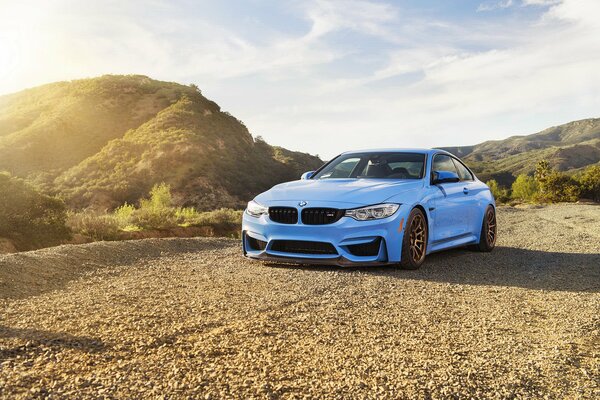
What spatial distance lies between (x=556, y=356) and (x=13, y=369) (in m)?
3.28

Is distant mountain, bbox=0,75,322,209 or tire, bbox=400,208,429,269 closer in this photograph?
tire, bbox=400,208,429,269

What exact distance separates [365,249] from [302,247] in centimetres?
77

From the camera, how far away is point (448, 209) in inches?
316

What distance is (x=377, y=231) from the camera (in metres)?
6.68

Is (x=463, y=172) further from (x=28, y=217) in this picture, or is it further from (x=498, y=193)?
(x=498, y=193)

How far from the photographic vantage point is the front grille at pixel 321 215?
265 inches

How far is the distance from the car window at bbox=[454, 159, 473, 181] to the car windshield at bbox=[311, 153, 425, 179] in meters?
1.20

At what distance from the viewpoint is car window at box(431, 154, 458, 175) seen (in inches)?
330

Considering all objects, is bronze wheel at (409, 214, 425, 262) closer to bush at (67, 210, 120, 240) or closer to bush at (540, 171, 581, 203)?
bush at (67, 210, 120, 240)

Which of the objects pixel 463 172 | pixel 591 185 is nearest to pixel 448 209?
pixel 463 172

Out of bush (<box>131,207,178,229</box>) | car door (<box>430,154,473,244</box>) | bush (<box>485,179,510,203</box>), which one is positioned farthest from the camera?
bush (<box>485,179,510,203</box>)

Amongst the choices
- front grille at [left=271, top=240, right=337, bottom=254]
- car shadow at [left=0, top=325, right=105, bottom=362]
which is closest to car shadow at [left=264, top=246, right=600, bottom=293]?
front grille at [left=271, top=240, right=337, bottom=254]

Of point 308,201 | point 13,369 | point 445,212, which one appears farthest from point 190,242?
point 13,369

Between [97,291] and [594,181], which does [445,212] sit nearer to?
[97,291]
